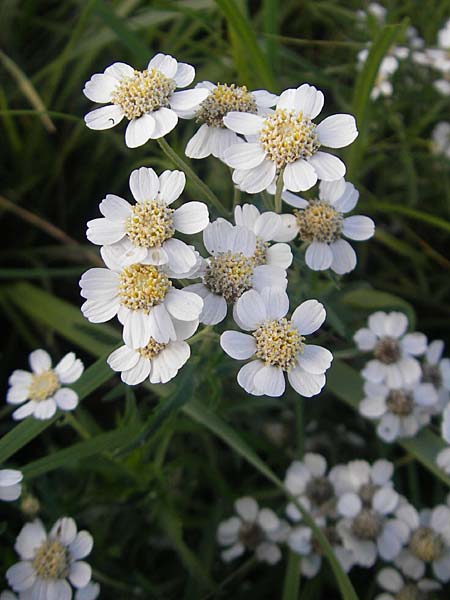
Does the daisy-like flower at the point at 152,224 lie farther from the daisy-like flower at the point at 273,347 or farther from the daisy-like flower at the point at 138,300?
the daisy-like flower at the point at 273,347

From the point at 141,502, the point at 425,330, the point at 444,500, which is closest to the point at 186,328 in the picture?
the point at 141,502

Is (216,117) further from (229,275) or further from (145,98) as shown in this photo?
(229,275)

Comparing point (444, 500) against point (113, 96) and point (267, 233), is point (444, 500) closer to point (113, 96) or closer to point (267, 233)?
point (267, 233)

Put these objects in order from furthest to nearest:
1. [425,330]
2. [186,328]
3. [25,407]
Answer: [425,330] → [25,407] → [186,328]

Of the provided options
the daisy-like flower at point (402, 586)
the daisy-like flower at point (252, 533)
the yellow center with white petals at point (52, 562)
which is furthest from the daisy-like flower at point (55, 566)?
the daisy-like flower at point (402, 586)

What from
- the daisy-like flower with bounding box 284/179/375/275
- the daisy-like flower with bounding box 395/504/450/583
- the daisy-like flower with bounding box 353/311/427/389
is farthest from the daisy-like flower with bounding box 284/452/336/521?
the daisy-like flower with bounding box 284/179/375/275

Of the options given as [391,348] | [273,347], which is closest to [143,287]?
[273,347]

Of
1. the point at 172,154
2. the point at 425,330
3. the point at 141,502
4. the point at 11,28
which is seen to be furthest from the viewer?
the point at 11,28
